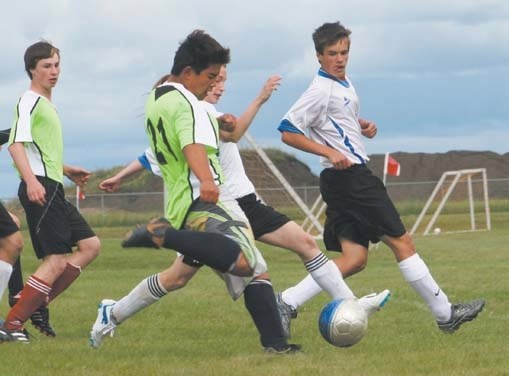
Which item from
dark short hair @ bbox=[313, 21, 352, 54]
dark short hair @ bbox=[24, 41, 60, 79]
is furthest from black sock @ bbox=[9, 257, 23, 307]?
dark short hair @ bbox=[313, 21, 352, 54]

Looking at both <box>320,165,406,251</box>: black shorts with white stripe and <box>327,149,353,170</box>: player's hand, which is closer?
<box>327,149,353,170</box>: player's hand

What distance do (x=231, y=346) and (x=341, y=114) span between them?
6.10 ft

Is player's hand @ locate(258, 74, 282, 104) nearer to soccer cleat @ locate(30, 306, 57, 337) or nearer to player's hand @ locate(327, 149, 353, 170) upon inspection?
player's hand @ locate(327, 149, 353, 170)

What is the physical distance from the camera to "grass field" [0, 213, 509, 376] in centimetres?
728

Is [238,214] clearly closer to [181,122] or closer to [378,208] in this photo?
[181,122]

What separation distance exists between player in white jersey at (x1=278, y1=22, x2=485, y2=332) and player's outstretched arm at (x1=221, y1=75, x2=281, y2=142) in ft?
2.14

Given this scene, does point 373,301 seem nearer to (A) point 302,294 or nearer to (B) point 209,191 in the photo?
(A) point 302,294

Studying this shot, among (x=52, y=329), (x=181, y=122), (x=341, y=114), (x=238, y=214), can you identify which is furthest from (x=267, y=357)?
(x=52, y=329)

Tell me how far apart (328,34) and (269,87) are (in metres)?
1.09

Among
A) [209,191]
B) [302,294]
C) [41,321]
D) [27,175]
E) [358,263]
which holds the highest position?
[209,191]

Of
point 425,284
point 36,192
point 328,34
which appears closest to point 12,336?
point 36,192

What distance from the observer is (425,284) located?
8.91m

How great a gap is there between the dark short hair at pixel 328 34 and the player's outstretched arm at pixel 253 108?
1053 millimetres

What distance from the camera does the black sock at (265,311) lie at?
752 cm
